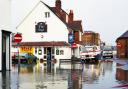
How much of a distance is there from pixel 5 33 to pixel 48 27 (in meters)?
43.0

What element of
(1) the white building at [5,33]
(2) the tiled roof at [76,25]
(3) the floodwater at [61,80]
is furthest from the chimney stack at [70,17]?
(3) the floodwater at [61,80]

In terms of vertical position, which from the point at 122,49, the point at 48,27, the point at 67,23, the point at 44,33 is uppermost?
the point at 67,23

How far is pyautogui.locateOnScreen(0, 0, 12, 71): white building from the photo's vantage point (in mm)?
30641

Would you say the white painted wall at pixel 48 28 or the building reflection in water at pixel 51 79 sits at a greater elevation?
the white painted wall at pixel 48 28

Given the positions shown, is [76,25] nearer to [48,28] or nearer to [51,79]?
[48,28]

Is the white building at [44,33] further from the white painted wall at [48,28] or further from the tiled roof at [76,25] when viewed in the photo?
the tiled roof at [76,25]

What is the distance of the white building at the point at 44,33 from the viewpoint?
7344 centimetres

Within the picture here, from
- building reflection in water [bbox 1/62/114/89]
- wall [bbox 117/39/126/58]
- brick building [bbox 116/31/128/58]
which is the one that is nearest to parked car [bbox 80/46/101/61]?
brick building [bbox 116/31/128/58]

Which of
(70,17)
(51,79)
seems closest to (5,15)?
(51,79)

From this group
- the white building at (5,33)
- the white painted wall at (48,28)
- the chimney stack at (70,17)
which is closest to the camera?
the white building at (5,33)

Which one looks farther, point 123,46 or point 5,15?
point 123,46

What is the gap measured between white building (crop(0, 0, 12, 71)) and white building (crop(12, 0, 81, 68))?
133 ft

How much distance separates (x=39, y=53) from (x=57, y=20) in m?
6.55

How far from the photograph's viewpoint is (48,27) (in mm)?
74750
